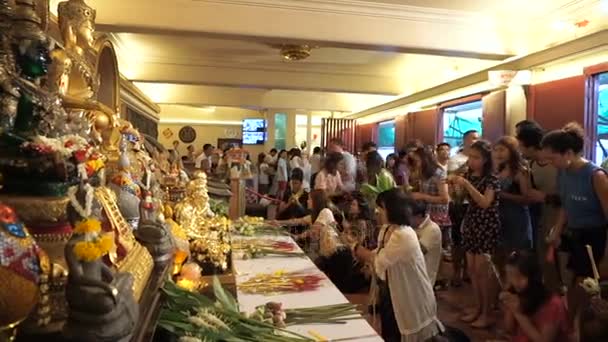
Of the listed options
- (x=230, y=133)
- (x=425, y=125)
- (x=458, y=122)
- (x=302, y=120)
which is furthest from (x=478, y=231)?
(x=230, y=133)

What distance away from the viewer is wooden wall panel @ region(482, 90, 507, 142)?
483cm

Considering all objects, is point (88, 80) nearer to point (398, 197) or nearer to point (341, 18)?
point (398, 197)

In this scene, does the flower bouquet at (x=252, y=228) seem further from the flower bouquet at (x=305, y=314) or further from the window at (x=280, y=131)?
the window at (x=280, y=131)

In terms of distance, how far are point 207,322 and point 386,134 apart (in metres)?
9.00

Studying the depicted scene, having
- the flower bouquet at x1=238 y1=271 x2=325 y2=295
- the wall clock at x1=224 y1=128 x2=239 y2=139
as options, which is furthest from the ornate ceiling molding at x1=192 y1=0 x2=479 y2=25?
the wall clock at x1=224 y1=128 x2=239 y2=139

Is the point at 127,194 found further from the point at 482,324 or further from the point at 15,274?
the point at 482,324

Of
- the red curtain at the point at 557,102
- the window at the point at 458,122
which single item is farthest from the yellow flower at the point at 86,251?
the window at the point at 458,122

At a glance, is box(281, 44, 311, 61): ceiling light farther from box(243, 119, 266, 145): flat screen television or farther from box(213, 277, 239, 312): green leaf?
box(243, 119, 266, 145): flat screen television

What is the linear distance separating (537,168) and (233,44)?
3.78 metres

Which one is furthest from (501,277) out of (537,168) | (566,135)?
(566,135)

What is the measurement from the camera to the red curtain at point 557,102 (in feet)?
12.9

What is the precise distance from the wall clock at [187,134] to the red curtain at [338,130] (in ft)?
14.4

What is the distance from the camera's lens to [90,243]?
0.69 meters

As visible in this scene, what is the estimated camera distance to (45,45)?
0.96m
